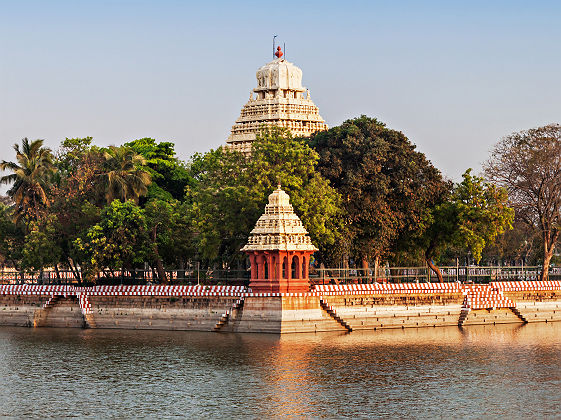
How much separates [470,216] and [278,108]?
2131cm

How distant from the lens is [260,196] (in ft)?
217

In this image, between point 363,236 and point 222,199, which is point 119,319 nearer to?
point 222,199

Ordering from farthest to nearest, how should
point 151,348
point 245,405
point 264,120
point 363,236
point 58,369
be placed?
point 264,120, point 363,236, point 151,348, point 58,369, point 245,405

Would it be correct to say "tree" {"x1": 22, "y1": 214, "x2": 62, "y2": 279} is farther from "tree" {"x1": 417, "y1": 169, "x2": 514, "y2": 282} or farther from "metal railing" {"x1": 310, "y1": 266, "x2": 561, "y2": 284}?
"tree" {"x1": 417, "y1": 169, "x2": 514, "y2": 282}

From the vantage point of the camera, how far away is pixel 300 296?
62.0 metres

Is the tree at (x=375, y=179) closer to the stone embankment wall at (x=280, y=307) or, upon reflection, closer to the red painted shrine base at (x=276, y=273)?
the stone embankment wall at (x=280, y=307)

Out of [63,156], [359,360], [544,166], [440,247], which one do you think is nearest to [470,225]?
[440,247]

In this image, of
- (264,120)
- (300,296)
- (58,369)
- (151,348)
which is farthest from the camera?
(264,120)

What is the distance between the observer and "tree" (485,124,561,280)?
77812 mm

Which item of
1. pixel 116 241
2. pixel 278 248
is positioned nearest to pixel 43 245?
pixel 116 241

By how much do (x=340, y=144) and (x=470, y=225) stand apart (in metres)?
10.3

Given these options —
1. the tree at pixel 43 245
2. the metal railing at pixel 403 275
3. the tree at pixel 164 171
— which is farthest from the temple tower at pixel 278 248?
the tree at pixel 164 171

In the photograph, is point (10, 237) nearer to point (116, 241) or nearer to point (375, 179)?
point (116, 241)

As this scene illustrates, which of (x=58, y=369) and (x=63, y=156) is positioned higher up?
(x=63, y=156)
